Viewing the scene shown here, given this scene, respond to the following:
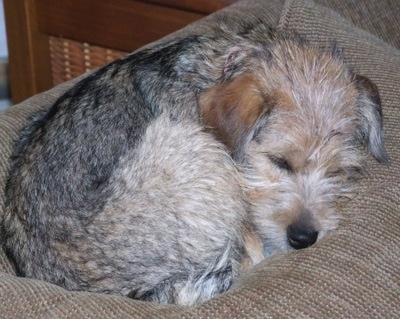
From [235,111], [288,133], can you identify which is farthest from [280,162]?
[235,111]

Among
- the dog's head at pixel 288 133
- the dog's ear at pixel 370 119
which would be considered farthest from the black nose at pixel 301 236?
the dog's ear at pixel 370 119

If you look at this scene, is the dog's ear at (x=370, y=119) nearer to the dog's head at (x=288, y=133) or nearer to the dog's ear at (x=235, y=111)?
the dog's head at (x=288, y=133)

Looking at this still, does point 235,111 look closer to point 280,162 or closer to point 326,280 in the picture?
point 280,162

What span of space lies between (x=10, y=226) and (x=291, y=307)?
963 millimetres

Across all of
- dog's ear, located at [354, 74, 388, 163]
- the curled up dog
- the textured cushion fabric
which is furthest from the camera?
dog's ear, located at [354, 74, 388, 163]

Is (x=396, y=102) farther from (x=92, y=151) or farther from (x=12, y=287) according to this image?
(x=12, y=287)

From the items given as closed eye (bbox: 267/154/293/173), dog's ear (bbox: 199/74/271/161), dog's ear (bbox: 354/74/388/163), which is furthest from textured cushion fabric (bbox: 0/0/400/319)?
dog's ear (bbox: 199/74/271/161)

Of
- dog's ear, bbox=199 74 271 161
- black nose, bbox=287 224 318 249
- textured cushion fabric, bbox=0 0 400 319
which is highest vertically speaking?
dog's ear, bbox=199 74 271 161

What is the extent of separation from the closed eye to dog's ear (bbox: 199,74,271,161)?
105 millimetres

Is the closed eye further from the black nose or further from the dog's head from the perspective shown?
the black nose

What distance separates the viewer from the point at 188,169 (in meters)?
2.87

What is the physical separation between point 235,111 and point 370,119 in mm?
522

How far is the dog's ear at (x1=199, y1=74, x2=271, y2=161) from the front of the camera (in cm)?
284

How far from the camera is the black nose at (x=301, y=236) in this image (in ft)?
9.32
